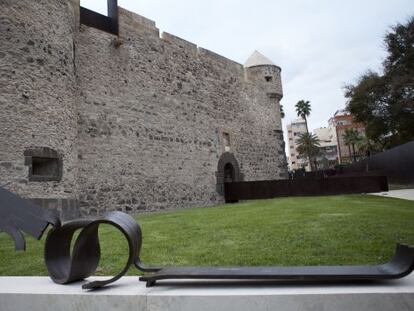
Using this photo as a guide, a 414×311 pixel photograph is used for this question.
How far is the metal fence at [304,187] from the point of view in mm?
16109

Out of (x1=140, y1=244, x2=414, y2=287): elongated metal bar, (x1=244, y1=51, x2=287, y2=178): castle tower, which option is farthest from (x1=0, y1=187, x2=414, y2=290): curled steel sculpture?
(x1=244, y1=51, x2=287, y2=178): castle tower

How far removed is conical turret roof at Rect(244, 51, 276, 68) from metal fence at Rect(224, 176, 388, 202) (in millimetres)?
7066

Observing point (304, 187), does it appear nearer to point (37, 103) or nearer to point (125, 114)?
point (125, 114)

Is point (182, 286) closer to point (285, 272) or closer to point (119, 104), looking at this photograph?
point (285, 272)

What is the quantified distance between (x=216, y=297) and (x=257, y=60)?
64.7ft

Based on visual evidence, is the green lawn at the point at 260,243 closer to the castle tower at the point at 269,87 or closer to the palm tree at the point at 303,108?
the castle tower at the point at 269,87

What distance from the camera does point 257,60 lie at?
2066 cm

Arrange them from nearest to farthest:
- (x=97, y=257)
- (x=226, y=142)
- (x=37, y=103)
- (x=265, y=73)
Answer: (x=97, y=257) < (x=37, y=103) < (x=226, y=142) < (x=265, y=73)

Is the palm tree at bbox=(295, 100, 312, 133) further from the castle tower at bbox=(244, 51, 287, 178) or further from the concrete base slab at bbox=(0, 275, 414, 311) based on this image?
the concrete base slab at bbox=(0, 275, 414, 311)

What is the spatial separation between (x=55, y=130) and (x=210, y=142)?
788 cm

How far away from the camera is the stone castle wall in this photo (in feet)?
29.2

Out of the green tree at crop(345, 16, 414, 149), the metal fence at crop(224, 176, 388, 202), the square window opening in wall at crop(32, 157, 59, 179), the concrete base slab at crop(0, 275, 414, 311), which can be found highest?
the green tree at crop(345, 16, 414, 149)

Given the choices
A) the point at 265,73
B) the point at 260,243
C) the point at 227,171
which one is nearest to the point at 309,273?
the point at 260,243

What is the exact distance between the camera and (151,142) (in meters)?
13.1
